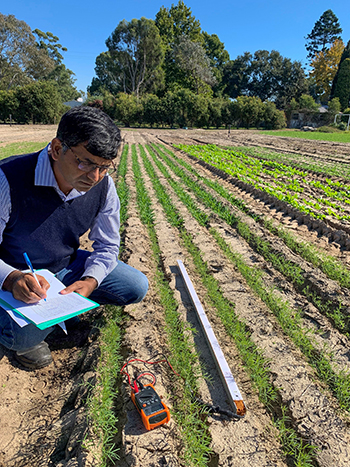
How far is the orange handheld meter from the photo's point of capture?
1875 millimetres

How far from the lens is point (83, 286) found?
7.41 ft

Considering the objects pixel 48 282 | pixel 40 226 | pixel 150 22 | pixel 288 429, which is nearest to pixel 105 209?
pixel 40 226

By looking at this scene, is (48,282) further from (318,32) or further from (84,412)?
(318,32)

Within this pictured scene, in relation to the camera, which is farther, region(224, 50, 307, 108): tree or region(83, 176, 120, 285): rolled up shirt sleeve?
region(224, 50, 307, 108): tree

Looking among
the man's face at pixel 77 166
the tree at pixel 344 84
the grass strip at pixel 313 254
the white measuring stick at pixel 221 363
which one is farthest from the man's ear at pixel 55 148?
the tree at pixel 344 84

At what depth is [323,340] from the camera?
290 centimetres

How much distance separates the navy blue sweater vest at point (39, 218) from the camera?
205 centimetres

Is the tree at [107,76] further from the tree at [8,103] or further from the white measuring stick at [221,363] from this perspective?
the white measuring stick at [221,363]

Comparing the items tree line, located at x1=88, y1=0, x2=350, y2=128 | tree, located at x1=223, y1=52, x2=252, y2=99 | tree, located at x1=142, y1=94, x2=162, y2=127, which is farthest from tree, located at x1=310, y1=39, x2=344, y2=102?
tree, located at x1=142, y1=94, x2=162, y2=127

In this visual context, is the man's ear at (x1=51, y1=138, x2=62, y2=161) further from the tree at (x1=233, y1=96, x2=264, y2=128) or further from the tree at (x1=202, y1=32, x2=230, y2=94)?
the tree at (x1=202, y1=32, x2=230, y2=94)

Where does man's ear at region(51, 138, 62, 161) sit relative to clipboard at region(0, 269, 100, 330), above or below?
above

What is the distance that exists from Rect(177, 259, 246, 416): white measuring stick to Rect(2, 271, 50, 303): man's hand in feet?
4.77

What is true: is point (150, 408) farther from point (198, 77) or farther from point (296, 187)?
point (198, 77)

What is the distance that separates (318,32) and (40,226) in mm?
85522
